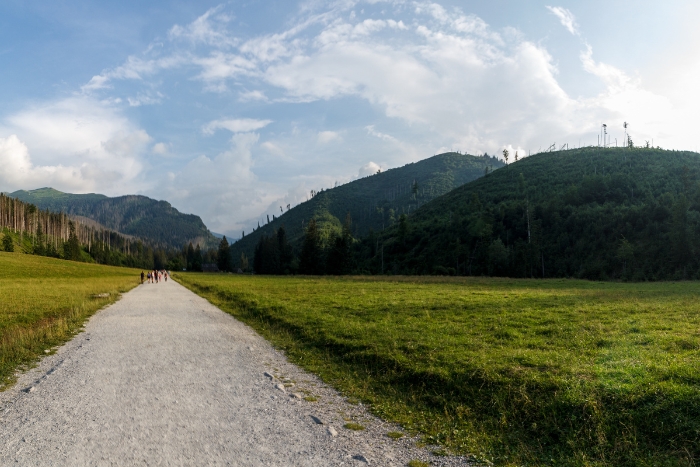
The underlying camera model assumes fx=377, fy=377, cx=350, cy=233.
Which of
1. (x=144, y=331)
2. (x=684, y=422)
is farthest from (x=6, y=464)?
(x=144, y=331)

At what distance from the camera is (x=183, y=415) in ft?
24.0

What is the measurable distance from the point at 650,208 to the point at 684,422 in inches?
4253

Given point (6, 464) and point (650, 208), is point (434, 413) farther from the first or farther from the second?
point (650, 208)

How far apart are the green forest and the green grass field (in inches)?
2743

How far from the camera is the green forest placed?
260 ft

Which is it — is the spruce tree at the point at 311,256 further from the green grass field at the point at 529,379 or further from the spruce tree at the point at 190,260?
the spruce tree at the point at 190,260

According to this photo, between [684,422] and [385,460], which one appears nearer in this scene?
[385,460]

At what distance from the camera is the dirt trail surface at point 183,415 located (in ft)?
19.0

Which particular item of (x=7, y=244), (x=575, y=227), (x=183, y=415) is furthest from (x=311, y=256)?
(x=183, y=415)

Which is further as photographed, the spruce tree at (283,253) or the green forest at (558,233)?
the spruce tree at (283,253)

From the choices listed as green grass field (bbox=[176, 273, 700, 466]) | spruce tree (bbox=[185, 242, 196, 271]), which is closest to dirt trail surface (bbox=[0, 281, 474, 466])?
green grass field (bbox=[176, 273, 700, 466])

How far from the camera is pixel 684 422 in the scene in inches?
250

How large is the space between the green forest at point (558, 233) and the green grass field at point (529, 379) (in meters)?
69.7

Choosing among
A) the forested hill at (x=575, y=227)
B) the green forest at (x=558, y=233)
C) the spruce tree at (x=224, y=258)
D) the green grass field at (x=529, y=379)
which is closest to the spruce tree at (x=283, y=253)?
the green forest at (x=558, y=233)
